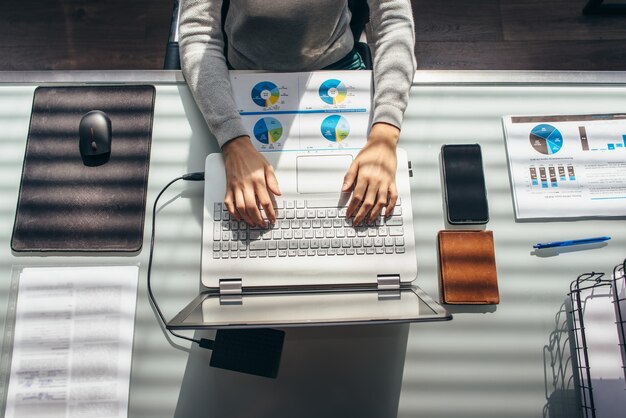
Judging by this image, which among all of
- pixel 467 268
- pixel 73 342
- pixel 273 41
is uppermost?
pixel 273 41

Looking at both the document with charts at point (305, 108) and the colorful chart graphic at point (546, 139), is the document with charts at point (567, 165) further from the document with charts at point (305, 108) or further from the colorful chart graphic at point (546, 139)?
the document with charts at point (305, 108)

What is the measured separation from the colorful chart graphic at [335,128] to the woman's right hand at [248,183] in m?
0.14

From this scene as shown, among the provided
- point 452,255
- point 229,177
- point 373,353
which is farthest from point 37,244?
point 452,255

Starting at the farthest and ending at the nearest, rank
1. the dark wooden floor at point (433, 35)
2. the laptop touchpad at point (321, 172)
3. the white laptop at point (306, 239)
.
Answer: the dark wooden floor at point (433, 35) < the laptop touchpad at point (321, 172) < the white laptop at point (306, 239)

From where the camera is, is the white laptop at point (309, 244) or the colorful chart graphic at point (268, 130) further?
the colorful chart graphic at point (268, 130)

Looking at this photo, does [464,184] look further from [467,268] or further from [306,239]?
[306,239]

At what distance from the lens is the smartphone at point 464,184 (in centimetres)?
93

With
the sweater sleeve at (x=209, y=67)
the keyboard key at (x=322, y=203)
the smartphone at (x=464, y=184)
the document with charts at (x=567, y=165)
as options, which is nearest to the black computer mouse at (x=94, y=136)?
the sweater sleeve at (x=209, y=67)

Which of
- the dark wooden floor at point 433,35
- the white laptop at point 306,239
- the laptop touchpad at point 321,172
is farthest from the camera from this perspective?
the dark wooden floor at point 433,35

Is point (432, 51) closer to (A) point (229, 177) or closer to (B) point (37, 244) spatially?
(A) point (229, 177)

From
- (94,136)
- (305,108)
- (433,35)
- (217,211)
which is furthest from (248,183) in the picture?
(433,35)

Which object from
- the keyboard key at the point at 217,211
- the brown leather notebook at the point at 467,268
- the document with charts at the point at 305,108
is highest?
the document with charts at the point at 305,108

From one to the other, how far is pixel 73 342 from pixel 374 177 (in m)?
0.63

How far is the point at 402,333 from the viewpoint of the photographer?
2.90 feet
